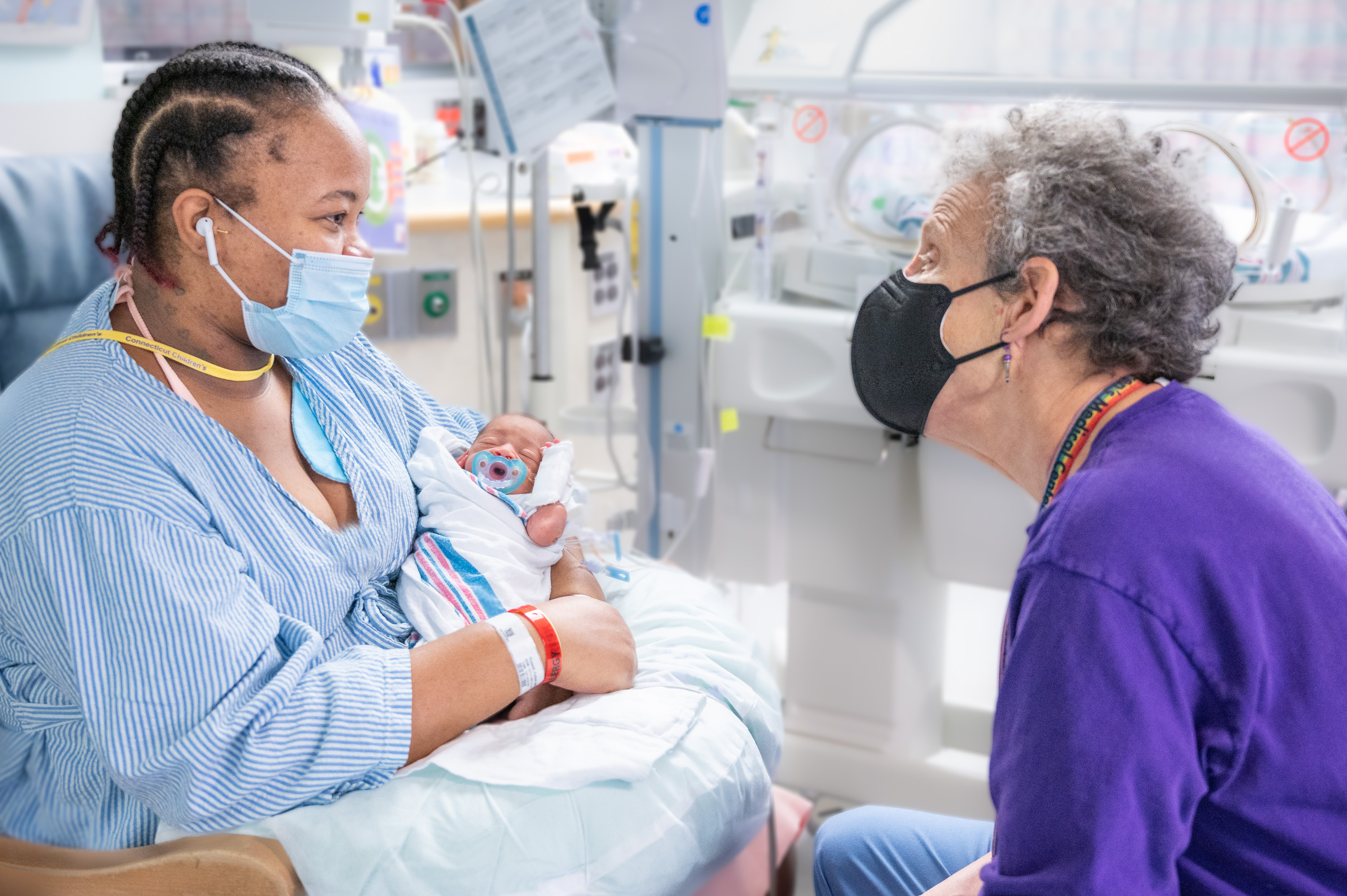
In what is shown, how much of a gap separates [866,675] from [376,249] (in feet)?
4.39

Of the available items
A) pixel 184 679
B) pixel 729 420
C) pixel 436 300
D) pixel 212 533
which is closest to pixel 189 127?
pixel 212 533

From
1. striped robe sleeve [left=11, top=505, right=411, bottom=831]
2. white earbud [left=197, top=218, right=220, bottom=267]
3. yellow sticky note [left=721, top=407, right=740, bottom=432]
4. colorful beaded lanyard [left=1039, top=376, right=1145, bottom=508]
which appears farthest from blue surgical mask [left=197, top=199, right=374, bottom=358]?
yellow sticky note [left=721, top=407, right=740, bottom=432]

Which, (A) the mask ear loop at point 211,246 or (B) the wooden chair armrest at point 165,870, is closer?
(B) the wooden chair armrest at point 165,870

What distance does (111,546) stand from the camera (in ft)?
3.33

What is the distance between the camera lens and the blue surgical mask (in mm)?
1185

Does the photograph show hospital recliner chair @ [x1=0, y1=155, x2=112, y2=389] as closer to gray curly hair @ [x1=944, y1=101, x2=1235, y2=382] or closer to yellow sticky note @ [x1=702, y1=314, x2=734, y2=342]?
yellow sticky note @ [x1=702, y1=314, x2=734, y2=342]

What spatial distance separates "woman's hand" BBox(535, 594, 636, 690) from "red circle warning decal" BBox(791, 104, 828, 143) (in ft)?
3.95

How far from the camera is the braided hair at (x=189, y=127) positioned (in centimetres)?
115

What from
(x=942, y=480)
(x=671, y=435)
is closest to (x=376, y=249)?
(x=671, y=435)

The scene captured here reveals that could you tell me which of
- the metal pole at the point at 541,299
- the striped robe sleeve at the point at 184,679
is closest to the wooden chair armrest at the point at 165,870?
the striped robe sleeve at the point at 184,679

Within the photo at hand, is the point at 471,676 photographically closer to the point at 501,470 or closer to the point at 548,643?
the point at 548,643

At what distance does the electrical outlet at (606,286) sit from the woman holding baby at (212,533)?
67.0 inches

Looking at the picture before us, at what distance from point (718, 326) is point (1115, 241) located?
105cm

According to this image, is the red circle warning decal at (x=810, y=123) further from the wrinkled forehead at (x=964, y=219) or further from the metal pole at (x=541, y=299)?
the wrinkled forehead at (x=964, y=219)
